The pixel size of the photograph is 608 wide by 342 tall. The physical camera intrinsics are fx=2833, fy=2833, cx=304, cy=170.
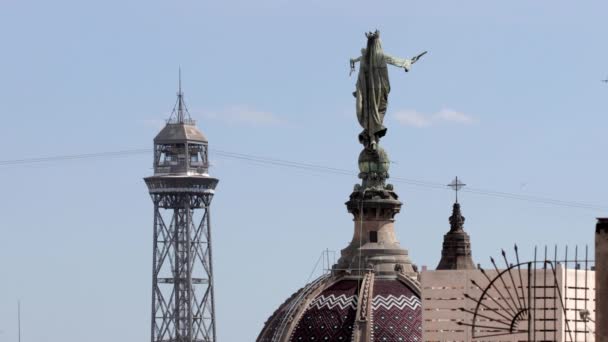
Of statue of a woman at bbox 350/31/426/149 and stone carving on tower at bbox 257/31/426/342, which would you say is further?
statue of a woman at bbox 350/31/426/149

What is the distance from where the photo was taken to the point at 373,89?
18738 cm

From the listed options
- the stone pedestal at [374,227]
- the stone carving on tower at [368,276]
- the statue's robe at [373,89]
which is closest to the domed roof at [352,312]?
the stone carving on tower at [368,276]

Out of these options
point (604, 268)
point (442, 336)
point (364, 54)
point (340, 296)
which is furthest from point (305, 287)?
point (604, 268)

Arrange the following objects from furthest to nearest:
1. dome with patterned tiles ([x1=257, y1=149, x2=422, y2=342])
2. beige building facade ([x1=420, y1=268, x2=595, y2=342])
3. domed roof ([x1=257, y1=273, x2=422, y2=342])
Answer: dome with patterned tiles ([x1=257, y1=149, x2=422, y2=342]) → domed roof ([x1=257, y1=273, x2=422, y2=342]) → beige building facade ([x1=420, y1=268, x2=595, y2=342])

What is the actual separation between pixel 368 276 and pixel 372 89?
15624 mm

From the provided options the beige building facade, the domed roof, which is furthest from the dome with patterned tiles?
the beige building facade

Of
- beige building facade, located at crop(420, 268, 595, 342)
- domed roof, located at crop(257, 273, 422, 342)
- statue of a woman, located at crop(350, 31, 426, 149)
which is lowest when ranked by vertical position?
beige building facade, located at crop(420, 268, 595, 342)

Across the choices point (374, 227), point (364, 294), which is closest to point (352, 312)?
point (364, 294)

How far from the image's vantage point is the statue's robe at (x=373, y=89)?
7333 inches

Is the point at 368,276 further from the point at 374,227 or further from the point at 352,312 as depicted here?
the point at 374,227

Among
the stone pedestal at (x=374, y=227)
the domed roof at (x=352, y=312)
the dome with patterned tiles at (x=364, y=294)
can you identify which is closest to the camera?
the domed roof at (x=352, y=312)

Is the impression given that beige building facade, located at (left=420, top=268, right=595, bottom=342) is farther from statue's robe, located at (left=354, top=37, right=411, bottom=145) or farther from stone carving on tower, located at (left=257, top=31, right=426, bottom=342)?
statue's robe, located at (left=354, top=37, right=411, bottom=145)

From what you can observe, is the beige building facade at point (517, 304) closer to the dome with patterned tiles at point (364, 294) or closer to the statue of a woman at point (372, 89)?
the dome with patterned tiles at point (364, 294)

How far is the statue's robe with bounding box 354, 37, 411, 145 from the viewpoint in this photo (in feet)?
611
